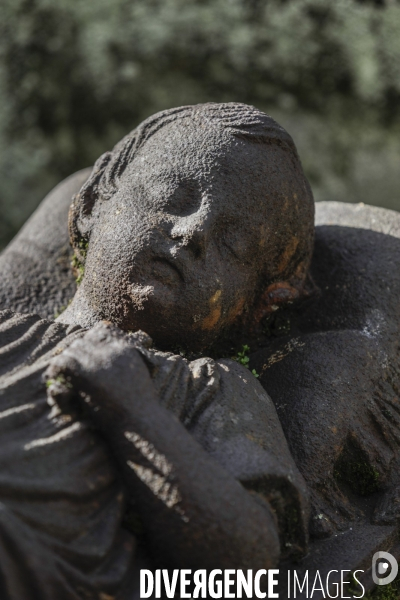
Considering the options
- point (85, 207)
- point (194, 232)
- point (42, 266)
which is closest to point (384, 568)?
point (194, 232)

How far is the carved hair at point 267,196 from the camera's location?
6.93ft

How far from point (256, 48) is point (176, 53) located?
2.15 feet

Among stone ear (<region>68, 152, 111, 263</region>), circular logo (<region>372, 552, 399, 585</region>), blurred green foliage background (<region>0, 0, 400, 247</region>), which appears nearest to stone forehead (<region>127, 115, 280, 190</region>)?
Answer: stone ear (<region>68, 152, 111, 263</region>)

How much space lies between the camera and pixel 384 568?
1874 millimetres

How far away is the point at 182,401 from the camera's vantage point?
5.43 feet

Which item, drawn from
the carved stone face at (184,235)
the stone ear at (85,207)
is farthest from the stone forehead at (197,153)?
the stone ear at (85,207)

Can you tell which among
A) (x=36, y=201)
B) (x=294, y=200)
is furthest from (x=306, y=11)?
(x=294, y=200)

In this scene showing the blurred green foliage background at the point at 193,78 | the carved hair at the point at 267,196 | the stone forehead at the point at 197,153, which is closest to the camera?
the stone forehead at the point at 197,153

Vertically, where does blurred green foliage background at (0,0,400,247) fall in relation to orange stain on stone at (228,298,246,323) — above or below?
above

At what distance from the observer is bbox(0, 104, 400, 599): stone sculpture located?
143 cm

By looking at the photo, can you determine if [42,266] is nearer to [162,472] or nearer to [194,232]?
[194,232]

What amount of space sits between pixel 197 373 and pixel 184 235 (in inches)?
15.9

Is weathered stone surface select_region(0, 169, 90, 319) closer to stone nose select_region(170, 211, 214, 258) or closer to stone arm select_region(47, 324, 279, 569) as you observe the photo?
stone nose select_region(170, 211, 214, 258)

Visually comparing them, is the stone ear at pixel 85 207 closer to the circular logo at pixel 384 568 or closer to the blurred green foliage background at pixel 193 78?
the circular logo at pixel 384 568
